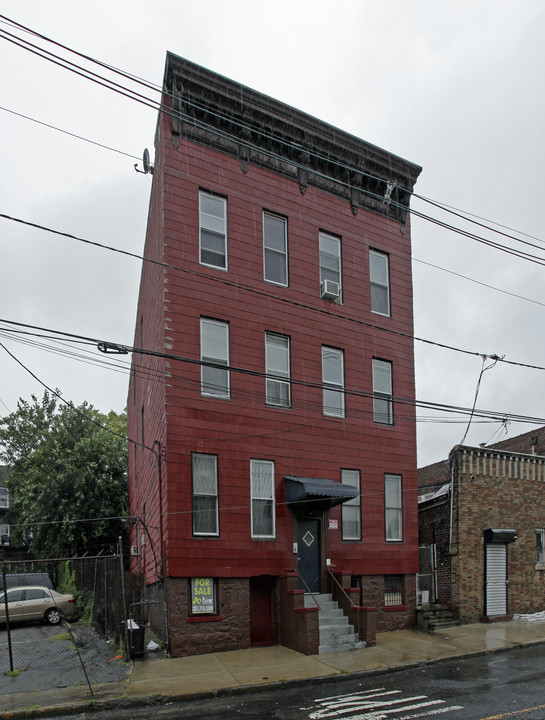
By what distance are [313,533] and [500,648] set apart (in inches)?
199

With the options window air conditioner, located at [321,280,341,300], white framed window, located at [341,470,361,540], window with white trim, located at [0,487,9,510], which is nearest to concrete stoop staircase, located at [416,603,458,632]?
white framed window, located at [341,470,361,540]

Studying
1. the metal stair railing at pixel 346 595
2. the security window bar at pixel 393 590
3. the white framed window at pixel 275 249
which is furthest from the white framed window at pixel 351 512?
the white framed window at pixel 275 249

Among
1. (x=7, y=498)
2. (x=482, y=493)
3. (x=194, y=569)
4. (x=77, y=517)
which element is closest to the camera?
(x=194, y=569)

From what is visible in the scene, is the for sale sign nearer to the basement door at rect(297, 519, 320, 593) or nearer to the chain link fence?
the chain link fence

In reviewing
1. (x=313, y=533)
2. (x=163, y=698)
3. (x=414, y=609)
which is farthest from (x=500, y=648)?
(x=163, y=698)

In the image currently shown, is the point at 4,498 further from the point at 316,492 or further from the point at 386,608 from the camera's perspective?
the point at 316,492

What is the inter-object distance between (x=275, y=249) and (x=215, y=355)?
366cm

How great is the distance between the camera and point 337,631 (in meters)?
15.4

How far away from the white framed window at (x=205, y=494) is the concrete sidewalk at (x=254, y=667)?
2744mm

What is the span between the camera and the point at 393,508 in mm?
18938

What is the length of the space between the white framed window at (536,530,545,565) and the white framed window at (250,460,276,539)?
10262 millimetres

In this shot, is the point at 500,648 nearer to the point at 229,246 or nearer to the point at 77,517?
the point at 229,246

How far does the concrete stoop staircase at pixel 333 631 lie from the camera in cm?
1501

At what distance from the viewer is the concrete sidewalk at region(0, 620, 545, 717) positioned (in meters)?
11.1
